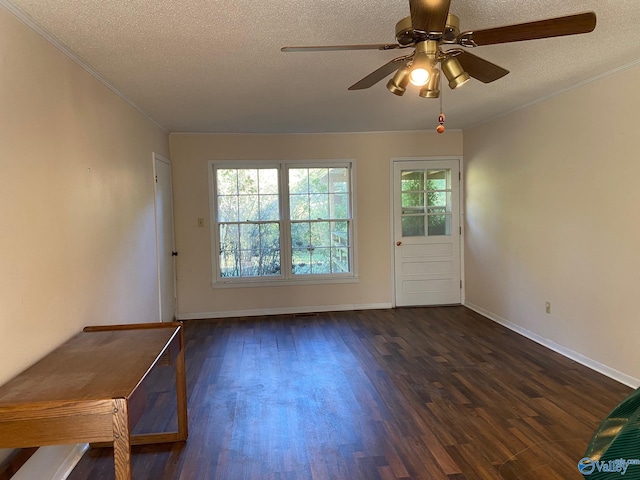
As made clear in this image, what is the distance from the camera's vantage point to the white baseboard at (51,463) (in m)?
1.83

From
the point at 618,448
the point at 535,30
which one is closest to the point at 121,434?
the point at 618,448

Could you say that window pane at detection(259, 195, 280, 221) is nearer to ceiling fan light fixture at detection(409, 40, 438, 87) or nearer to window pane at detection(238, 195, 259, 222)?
window pane at detection(238, 195, 259, 222)

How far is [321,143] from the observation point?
210 inches

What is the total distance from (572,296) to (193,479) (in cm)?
330

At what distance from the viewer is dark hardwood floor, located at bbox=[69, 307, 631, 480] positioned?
218 centimetres

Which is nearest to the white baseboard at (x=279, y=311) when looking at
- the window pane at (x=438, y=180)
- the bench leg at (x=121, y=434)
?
the window pane at (x=438, y=180)

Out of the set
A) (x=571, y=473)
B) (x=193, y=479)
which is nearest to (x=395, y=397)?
(x=571, y=473)

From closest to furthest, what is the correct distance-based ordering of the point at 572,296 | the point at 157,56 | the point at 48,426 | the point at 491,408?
the point at 48,426 → the point at 157,56 → the point at 491,408 → the point at 572,296

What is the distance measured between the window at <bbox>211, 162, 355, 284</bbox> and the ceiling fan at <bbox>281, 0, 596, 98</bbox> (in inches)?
125

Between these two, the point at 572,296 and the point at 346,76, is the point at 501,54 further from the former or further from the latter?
the point at 572,296

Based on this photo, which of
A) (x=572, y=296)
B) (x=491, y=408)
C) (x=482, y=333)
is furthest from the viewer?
(x=482, y=333)

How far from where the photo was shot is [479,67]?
213cm

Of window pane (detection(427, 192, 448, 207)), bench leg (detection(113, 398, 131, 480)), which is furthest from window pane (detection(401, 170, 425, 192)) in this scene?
bench leg (detection(113, 398, 131, 480))

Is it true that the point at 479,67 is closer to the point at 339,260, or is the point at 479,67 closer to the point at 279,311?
the point at 339,260
